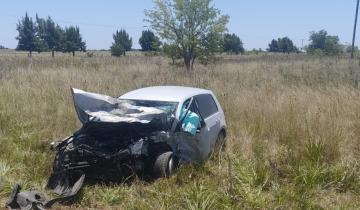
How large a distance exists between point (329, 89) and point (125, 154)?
26.2 feet

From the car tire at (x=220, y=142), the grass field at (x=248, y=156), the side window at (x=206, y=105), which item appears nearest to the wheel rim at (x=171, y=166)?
the grass field at (x=248, y=156)

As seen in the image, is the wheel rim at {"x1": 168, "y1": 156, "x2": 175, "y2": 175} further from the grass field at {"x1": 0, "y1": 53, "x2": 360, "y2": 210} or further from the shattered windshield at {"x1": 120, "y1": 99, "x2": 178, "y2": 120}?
the shattered windshield at {"x1": 120, "y1": 99, "x2": 178, "y2": 120}

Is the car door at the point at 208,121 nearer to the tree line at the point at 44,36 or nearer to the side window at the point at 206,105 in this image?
the side window at the point at 206,105

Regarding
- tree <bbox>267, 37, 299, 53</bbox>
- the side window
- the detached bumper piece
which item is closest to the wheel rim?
the detached bumper piece

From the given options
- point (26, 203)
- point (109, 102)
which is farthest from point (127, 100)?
point (26, 203)

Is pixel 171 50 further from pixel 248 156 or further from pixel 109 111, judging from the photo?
pixel 109 111

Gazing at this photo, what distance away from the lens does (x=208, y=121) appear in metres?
7.31

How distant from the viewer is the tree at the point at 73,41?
209 ft

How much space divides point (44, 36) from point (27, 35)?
310cm

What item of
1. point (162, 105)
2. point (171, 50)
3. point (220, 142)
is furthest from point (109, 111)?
point (171, 50)

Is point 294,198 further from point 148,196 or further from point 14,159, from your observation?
point 14,159

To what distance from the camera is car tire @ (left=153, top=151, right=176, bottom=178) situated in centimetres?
601

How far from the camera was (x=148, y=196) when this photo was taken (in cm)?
539

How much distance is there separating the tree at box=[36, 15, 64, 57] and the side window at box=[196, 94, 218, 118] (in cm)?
5707
